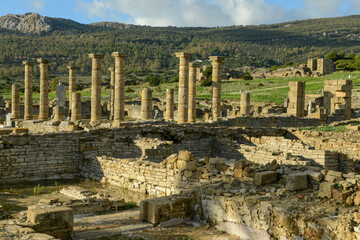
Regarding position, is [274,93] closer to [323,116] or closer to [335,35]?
[323,116]

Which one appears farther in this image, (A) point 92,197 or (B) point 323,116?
(B) point 323,116

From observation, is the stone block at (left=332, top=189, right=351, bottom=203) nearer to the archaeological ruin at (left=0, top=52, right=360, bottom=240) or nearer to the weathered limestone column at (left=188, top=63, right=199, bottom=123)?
the archaeological ruin at (left=0, top=52, right=360, bottom=240)

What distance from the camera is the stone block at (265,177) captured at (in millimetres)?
8773

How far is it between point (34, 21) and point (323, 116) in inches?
4995

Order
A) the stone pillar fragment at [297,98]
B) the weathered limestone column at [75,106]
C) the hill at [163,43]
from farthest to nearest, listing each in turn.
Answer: the hill at [163,43] < the stone pillar fragment at [297,98] < the weathered limestone column at [75,106]

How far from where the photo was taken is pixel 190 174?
1055 centimetres

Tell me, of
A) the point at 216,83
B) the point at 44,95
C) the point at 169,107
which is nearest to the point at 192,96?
the point at 216,83

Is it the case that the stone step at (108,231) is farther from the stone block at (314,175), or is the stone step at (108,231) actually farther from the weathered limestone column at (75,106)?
the weathered limestone column at (75,106)

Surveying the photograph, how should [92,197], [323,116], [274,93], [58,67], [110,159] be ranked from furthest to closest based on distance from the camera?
[58,67]
[274,93]
[323,116]
[110,159]
[92,197]

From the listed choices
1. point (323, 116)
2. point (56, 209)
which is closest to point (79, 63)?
point (323, 116)

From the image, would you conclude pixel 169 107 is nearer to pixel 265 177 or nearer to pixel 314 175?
pixel 265 177

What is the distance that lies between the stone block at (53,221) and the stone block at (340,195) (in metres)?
4.31

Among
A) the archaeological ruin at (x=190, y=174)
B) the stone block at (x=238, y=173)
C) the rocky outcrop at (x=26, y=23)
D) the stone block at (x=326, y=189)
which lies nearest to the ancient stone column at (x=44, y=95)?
the archaeological ruin at (x=190, y=174)

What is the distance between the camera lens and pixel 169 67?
104m
